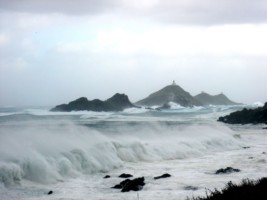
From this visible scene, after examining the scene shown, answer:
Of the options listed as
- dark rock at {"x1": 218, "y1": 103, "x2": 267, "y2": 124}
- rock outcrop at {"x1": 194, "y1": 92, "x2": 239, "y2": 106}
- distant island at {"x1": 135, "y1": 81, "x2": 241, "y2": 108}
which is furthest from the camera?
rock outcrop at {"x1": 194, "y1": 92, "x2": 239, "y2": 106}

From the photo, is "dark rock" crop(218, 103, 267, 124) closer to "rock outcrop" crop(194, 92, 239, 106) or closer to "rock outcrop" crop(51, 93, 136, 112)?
"rock outcrop" crop(51, 93, 136, 112)

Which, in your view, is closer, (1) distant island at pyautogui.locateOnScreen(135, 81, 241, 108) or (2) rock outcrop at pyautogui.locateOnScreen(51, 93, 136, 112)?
(2) rock outcrop at pyautogui.locateOnScreen(51, 93, 136, 112)

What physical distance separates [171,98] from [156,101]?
6.76 metres

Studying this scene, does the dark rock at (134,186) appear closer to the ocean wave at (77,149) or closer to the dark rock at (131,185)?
the dark rock at (131,185)

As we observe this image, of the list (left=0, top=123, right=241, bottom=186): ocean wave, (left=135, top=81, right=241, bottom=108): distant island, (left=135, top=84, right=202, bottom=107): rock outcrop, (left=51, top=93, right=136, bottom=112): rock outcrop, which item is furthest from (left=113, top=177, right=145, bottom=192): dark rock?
(left=135, top=84, right=202, bottom=107): rock outcrop

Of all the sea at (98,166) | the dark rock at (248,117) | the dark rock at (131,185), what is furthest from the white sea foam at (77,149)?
the dark rock at (248,117)

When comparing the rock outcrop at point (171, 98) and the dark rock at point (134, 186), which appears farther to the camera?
the rock outcrop at point (171, 98)

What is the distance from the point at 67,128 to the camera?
2794 centimetres

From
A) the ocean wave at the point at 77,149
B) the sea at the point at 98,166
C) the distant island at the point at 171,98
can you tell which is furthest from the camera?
the distant island at the point at 171,98

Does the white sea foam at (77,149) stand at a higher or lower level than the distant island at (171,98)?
lower

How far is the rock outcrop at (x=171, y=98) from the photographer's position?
146 m

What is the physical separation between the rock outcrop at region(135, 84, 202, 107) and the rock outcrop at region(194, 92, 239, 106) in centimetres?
1786

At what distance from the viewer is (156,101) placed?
502 feet

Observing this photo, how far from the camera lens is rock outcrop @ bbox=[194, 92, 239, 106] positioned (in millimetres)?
176300
